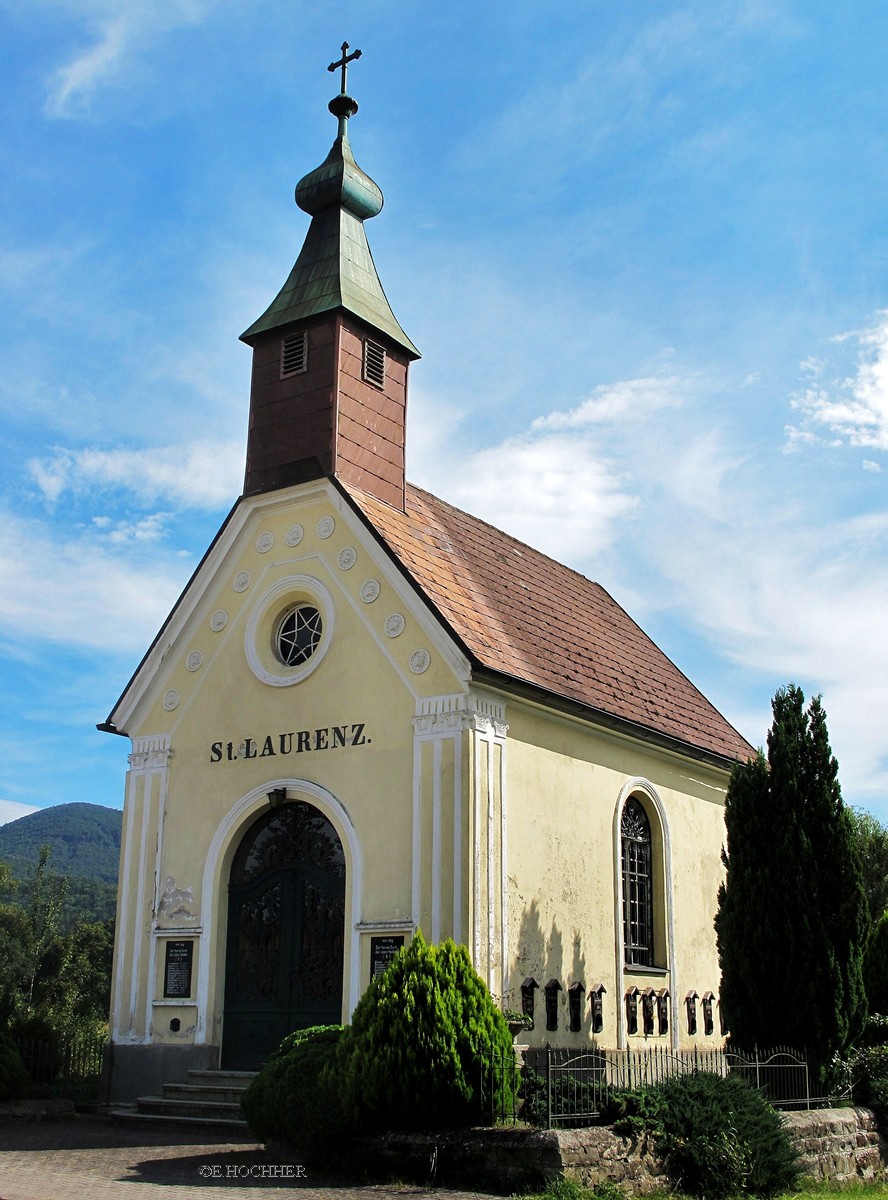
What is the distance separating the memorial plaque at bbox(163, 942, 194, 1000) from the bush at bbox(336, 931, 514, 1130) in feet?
20.5

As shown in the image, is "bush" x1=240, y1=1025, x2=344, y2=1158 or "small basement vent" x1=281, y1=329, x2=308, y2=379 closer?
"bush" x1=240, y1=1025, x2=344, y2=1158

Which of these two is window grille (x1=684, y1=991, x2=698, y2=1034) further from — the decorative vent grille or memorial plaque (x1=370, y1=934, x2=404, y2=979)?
the decorative vent grille

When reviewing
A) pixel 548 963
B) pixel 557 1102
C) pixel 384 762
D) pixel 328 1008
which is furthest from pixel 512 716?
pixel 557 1102

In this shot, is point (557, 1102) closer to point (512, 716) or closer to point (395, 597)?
point (512, 716)

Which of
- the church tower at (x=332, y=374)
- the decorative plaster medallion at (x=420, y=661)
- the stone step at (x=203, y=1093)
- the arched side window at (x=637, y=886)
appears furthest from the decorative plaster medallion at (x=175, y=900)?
the arched side window at (x=637, y=886)

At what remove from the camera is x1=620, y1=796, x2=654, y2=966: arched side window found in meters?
19.5

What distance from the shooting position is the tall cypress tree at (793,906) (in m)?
16.3

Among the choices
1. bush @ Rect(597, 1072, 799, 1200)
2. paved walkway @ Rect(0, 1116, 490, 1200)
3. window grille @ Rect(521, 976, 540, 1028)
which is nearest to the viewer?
paved walkway @ Rect(0, 1116, 490, 1200)

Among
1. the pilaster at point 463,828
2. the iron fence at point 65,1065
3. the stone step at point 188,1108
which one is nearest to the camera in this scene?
the pilaster at point 463,828

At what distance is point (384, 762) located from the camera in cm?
1689

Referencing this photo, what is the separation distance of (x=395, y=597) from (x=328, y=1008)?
5.65 metres

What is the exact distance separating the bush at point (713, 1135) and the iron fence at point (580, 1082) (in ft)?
1.20

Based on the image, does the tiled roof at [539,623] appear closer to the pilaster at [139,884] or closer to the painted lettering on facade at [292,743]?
the painted lettering on facade at [292,743]

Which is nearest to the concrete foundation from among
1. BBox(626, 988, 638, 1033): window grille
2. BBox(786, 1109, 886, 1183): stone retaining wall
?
BBox(626, 988, 638, 1033): window grille
